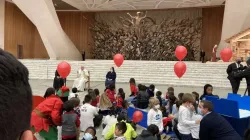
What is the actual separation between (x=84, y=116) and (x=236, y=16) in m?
14.0

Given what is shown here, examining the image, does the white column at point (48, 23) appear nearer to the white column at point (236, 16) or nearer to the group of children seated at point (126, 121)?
the white column at point (236, 16)

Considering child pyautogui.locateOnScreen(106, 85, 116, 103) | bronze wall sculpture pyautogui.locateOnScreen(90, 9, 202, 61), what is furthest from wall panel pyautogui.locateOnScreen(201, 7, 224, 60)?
child pyautogui.locateOnScreen(106, 85, 116, 103)

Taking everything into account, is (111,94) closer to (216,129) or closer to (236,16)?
(216,129)

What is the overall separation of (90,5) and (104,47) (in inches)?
146

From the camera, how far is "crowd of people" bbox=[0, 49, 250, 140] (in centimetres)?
52

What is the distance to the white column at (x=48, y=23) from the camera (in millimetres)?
17000

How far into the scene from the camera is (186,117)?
4.03 m

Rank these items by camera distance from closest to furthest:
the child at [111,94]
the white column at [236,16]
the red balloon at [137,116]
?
the red balloon at [137,116], the child at [111,94], the white column at [236,16]

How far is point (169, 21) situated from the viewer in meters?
22.9

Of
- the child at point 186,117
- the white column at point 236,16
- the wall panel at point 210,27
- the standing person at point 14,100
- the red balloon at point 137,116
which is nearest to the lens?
the standing person at point 14,100

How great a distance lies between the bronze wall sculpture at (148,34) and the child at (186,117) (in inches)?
591

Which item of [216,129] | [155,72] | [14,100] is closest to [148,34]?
[155,72]

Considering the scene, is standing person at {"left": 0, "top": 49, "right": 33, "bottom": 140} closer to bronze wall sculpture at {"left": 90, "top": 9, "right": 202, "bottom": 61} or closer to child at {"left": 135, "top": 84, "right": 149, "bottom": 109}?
child at {"left": 135, "top": 84, "right": 149, "bottom": 109}

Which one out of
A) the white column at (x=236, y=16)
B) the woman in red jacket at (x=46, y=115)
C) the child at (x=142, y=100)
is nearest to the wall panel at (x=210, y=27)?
the white column at (x=236, y=16)
